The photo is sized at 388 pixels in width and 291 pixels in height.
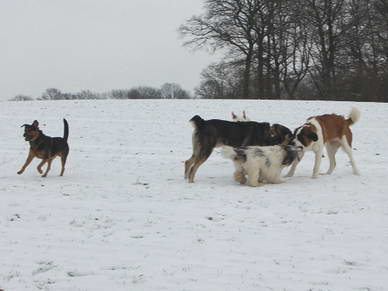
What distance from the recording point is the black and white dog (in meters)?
9.52

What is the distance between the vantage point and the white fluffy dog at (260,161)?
28.9 ft

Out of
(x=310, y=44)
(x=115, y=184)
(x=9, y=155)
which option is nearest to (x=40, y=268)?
(x=115, y=184)

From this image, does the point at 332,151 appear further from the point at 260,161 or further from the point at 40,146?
the point at 40,146

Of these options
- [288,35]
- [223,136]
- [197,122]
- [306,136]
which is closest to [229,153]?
[223,136]

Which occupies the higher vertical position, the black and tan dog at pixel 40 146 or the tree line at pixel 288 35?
the tree line at pixel 288 35

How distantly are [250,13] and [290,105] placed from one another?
21.6 metres

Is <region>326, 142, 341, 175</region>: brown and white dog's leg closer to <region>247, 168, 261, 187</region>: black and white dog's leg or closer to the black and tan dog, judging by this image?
<region>247, 168, 261, 187</region>: black and white dog's leg

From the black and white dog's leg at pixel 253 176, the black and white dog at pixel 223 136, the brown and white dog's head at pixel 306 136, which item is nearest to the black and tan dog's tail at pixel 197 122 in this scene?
Answer: the black and white dog at pixel 223 136

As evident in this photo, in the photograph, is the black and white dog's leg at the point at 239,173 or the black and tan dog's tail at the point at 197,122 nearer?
the black and white dog's leg at the point at 239,173

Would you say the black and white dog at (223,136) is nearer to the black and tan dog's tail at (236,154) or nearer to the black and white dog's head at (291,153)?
the black and white dog's head at (291,153)

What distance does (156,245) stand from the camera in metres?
5.39

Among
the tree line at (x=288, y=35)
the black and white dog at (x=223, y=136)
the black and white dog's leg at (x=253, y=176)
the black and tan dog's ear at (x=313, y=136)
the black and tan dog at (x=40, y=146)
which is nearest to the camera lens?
the black and white dog's leg at (x=253, y=176)

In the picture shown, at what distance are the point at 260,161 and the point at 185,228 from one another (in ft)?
10.6

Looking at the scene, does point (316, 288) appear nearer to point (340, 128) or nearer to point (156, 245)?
point (156, 245)
